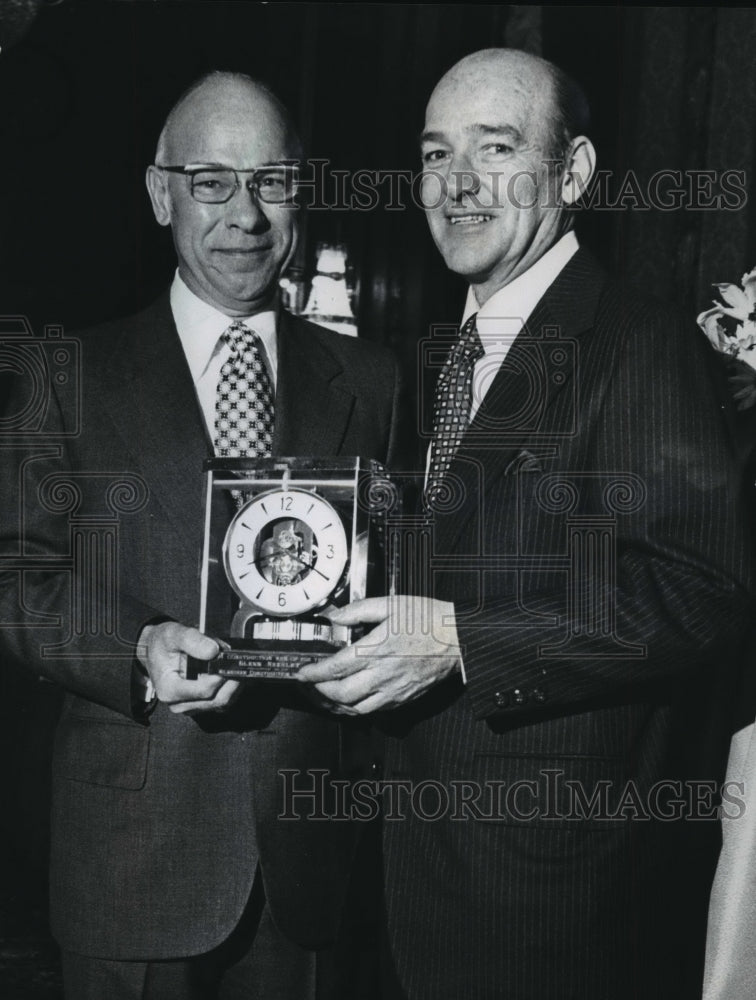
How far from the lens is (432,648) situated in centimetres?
176

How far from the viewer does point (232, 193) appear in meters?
1.99

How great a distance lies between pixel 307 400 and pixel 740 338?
91 cm

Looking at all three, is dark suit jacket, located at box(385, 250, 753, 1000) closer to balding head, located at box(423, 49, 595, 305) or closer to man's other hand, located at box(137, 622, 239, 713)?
balding head, located at box(423, 49, 595, 305)

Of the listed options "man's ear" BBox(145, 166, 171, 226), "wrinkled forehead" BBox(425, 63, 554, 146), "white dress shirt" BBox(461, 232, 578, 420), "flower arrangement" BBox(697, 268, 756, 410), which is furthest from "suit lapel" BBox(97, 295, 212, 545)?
"flower arrangement" BBox(697, 268, 756, 410)

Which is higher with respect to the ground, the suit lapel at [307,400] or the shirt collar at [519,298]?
the shirt collar at [519,298]

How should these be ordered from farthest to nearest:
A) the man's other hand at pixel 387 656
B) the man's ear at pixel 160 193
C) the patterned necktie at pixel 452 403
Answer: the man's ear at pixel 160 193, the patterned necktie at pixel 452 403, the man's other hand at pixel 387 656

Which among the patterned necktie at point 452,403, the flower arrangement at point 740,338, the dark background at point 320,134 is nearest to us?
the patterned necktie at point 452,403

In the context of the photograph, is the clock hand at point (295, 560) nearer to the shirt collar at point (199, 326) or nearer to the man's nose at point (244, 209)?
the shirt collar at point (199, 326)

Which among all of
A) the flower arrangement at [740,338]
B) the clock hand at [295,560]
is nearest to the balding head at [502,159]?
the flower arrangement at [740,338]

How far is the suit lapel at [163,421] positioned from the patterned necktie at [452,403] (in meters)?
0.38

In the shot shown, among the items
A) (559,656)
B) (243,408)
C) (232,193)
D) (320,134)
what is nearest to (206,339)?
(243,408)

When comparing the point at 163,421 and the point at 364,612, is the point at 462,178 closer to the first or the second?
the point at 163,421

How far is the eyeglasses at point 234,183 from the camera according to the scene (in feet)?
6.54

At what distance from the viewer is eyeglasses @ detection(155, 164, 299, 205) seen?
1993 millimetres
